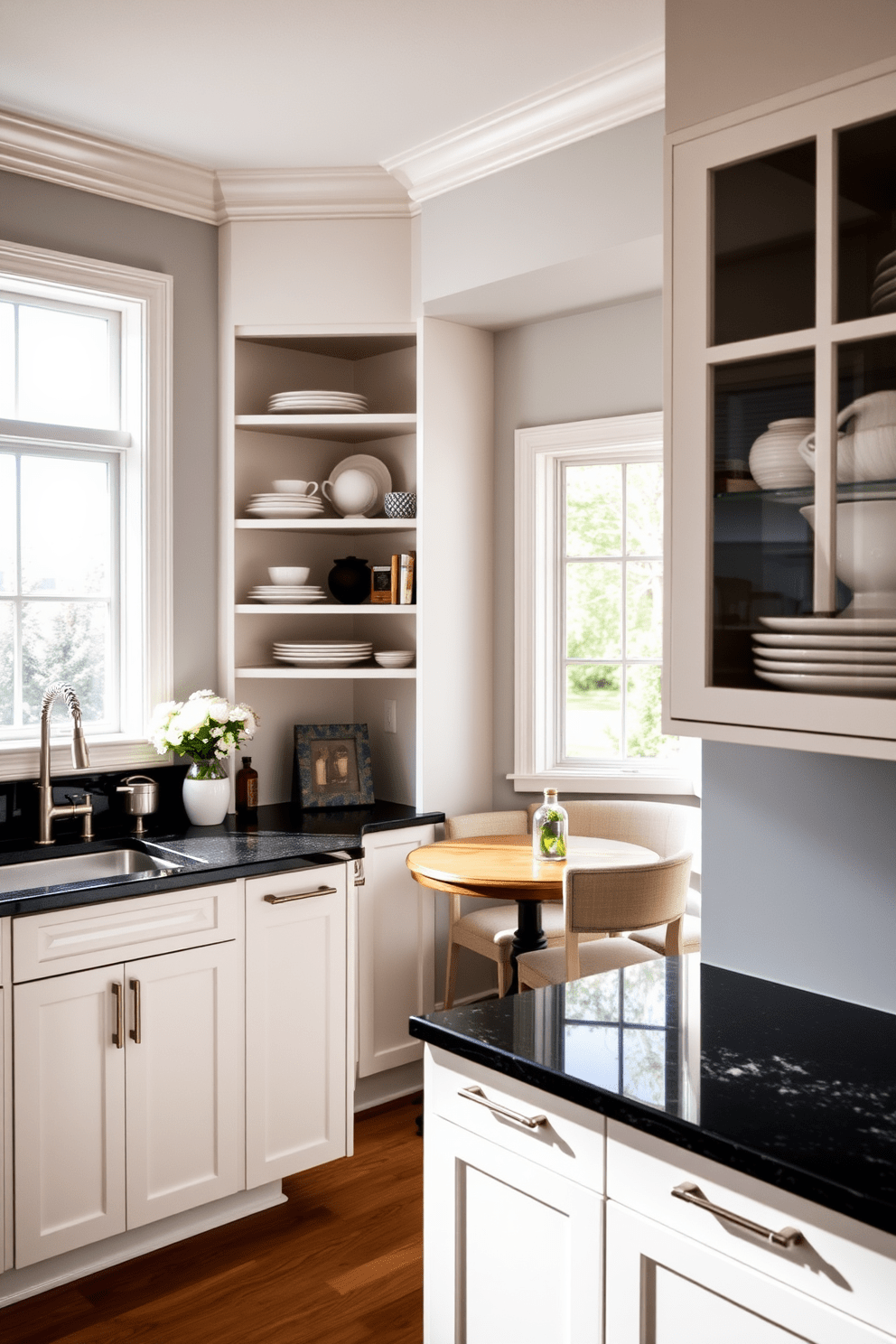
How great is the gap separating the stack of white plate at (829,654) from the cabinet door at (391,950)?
2.06 meters

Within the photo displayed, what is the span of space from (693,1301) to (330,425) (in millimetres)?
2886

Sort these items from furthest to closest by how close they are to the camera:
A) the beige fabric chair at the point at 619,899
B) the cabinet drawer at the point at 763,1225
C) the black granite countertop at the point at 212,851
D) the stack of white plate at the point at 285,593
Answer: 1. the stack of white plate at the point at 285,593
2. the beige fabric chair at the point at 619,899
3. the black granite countertop at the point at 212,851
4. the cabinet drawer at the point at 763,1225

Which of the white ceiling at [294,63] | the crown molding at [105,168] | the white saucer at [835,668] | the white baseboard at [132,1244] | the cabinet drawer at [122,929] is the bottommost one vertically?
the white baseboard at [132,1244]

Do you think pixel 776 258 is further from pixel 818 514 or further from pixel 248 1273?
pixel 248 1273

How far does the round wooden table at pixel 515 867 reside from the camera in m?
2.94

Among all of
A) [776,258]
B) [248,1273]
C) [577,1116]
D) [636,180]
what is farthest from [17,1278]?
[636,180]

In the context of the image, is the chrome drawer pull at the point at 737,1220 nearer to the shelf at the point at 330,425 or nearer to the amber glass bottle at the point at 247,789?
the amber glass bottle at the point at 247,789

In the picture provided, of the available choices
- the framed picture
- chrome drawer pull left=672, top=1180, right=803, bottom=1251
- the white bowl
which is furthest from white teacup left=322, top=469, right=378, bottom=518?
chrome drawer pull left=672, top=1180, right=803, bottom=1251

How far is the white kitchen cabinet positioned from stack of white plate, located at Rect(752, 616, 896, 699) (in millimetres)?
1753

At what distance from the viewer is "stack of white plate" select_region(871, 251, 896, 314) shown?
1402 millimetres

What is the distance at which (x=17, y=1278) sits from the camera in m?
2.53

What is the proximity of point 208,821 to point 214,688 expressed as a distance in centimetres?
51

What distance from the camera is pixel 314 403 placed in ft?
11.9

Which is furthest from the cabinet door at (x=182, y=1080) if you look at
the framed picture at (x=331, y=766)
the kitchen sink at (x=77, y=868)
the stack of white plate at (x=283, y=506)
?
the stack of white plate at (x=283, y=506)
